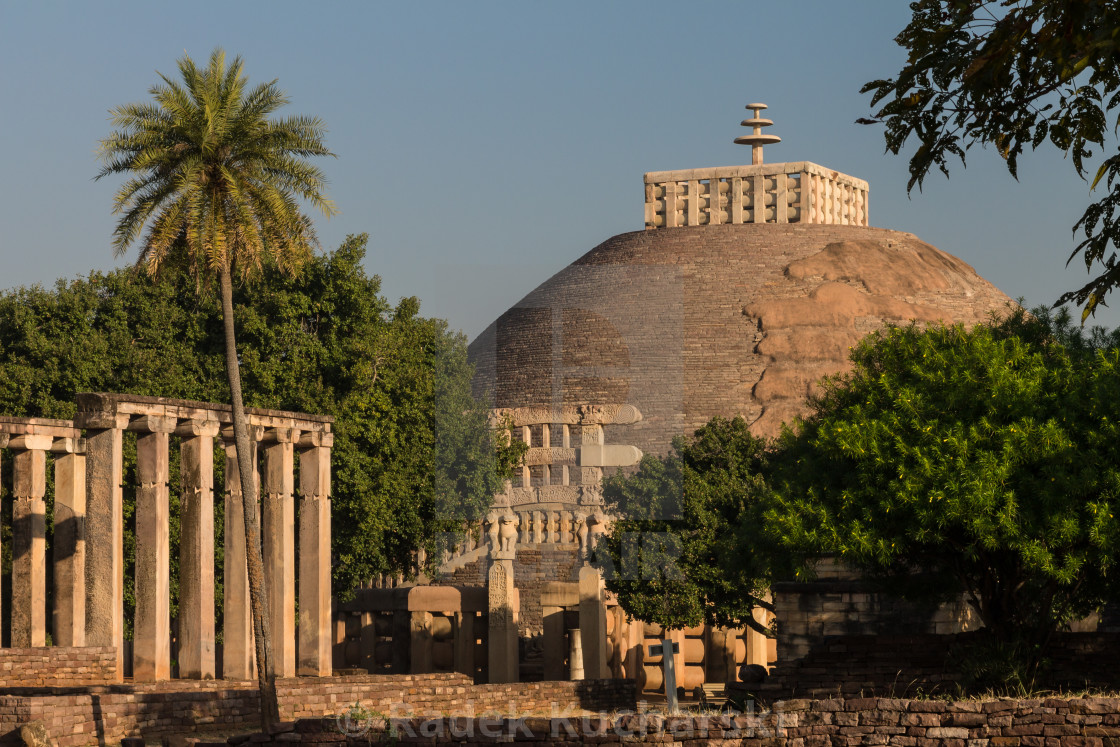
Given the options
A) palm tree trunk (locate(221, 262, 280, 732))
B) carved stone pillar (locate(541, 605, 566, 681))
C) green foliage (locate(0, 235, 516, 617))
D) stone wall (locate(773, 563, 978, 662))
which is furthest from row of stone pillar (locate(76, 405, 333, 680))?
stone wall (locate(773, 563, 978, 662))

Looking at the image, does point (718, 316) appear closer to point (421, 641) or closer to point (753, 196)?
point (753, 196)

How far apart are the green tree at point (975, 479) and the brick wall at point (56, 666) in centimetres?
968

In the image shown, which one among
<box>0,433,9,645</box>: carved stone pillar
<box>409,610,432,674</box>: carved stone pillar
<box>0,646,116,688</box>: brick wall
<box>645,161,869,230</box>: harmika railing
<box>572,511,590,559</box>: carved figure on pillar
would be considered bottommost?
<box>409,610,432,674</box>: carved stone pillar

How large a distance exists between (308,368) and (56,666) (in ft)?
→ 48.8

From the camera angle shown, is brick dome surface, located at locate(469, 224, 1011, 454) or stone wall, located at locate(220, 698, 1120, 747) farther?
brick dome surface, located at locate(469, 224, 1011, 454)

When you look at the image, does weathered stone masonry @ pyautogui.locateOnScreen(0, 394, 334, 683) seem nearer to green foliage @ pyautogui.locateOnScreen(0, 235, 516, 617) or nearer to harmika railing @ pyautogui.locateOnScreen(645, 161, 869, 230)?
green foliage @ pyautogui.locateOnScreen(0, 235, 516, 617)

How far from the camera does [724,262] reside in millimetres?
59031

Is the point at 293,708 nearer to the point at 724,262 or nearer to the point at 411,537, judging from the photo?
the point at 411,537

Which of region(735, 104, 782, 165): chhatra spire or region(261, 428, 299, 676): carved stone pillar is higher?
region(735, 104, 782, 165): chhatra spire

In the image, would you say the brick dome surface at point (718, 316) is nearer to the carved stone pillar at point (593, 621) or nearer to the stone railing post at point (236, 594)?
the carved stone pillar at point (593, 621)

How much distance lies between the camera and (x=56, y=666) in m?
20.1

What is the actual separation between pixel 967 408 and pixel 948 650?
3596mm

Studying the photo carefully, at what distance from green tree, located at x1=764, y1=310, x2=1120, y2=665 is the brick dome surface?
31355 mm

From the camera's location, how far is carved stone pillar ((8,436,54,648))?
25.4 metres
